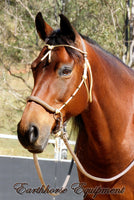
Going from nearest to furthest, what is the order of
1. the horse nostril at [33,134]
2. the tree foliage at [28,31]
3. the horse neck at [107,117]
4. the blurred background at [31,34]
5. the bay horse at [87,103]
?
the horse nostril at [33,134]
the bay horse at [87,103]
the horse neck at [107,117]
the blurred background at [31,34]
the tree foliage at [28,31]

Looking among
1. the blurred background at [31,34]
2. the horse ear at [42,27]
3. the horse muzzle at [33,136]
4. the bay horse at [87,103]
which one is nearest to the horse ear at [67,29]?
the bay horse at [87,103]

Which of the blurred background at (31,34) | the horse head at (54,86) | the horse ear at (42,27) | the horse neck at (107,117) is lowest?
the blurred background at (31,34)

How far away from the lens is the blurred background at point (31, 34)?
1120cm

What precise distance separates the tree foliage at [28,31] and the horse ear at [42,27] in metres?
8.61

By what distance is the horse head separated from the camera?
81.4 inches

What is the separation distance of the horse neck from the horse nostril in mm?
551

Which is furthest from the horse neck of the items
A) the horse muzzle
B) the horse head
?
the horse muzzle

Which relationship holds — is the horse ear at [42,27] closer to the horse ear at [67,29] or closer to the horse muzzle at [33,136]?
the horse ear at [67,29]

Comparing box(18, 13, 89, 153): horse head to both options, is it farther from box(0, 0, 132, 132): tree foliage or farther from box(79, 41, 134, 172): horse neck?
box(0, 0, 132, 132): tree foliage

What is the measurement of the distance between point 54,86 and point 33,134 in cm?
35

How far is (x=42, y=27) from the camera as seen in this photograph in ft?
8.21

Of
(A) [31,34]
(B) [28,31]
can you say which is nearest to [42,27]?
(A) [31,34]

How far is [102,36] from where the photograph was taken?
11.3 metres

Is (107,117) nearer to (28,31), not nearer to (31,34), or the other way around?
(31,34)
